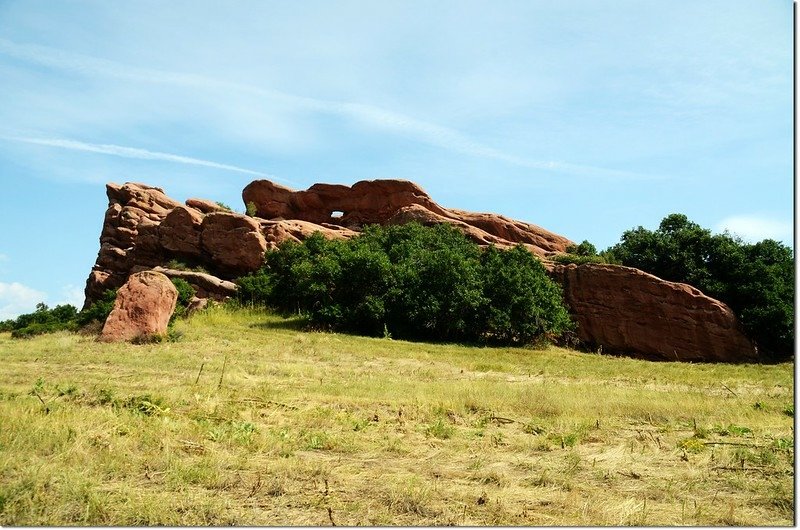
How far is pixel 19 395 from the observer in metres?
9.79

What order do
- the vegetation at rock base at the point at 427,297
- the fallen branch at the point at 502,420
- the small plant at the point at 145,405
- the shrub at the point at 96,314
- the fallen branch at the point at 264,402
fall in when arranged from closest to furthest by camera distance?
1. the small plant at the point at 145,405
2. the fallen branch at the point at 502,420
3. the fallen branch at the point at 264,402
4. the shrub at the point at 96,314
5. the vegetation at rock base at the point at 427,297

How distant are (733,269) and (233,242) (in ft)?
89.4

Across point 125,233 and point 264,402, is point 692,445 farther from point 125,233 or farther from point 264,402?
point 125,233

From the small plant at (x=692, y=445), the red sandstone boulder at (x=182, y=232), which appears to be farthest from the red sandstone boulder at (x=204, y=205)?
the small plant at (x=692, y=445)

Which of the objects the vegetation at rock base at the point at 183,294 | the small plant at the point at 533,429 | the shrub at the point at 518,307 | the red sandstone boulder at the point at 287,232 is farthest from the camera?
the red sandstone boulder at the point at 287,232

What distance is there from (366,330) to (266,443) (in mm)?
20722

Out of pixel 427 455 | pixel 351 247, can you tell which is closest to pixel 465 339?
pixel 351 247

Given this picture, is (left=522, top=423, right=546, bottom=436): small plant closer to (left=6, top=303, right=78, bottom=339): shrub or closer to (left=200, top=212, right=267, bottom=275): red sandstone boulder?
(left=6, top=303, right=78, bottom=339): shrub

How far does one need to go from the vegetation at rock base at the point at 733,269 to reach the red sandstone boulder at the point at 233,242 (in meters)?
21.8

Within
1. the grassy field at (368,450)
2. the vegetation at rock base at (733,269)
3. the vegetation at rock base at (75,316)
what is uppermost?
the vegetation at rock base at (733,269)

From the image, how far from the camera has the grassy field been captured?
17.7 feet

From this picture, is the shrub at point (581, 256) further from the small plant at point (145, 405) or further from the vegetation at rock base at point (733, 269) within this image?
the small plant at point (145, 405)

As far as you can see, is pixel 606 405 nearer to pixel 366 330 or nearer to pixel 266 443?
pixel 266 443

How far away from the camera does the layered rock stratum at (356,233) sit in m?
31.7
